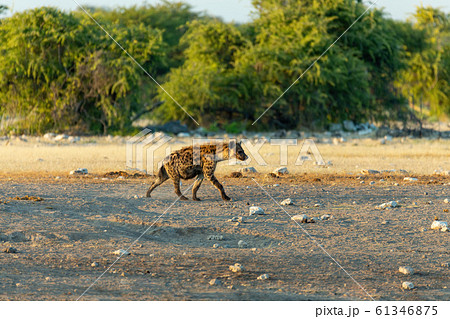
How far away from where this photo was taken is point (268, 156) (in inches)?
616

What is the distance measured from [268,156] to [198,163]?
6.84 m

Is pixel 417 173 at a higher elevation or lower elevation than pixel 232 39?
lower

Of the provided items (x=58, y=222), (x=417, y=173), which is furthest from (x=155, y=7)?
(x=58, y=222)

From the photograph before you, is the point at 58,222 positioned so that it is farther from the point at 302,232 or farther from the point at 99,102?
the point at 99,102

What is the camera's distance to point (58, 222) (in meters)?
7.20

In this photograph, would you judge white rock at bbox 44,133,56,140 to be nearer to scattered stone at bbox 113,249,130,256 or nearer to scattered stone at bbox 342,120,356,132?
scattered stone at bbox 342,120,356,132

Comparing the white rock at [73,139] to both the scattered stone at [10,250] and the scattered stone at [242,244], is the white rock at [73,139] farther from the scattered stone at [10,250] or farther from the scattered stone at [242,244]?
the scattered stone at [242,244]

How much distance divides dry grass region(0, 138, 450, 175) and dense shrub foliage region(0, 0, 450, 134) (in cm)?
230

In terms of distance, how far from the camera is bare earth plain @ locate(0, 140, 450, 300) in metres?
5.10

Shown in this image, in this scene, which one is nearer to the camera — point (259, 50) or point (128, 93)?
point (128, 93)

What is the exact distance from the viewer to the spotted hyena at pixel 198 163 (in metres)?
8.92

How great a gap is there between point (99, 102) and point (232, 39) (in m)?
6.24

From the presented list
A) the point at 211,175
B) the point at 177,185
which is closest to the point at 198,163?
the point at 211,175

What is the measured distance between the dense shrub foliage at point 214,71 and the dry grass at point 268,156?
2300 millimetres
